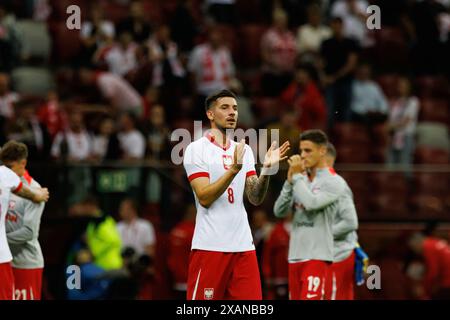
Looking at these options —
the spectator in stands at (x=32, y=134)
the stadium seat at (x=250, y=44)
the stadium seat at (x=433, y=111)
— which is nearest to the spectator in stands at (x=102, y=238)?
the spectator in stands at (x=32, y=134)

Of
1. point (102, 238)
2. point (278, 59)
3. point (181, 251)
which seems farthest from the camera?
point (278, 59)

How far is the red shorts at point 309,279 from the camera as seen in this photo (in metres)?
11.0

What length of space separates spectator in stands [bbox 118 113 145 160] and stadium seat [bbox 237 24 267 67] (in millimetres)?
4470

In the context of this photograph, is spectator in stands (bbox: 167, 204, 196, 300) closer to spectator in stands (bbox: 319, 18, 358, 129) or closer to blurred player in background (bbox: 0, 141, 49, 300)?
spectator in stands (bbox: 319, 18, 358, 129)

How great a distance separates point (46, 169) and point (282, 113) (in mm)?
4416

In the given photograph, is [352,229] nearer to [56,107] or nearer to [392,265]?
[392,265]

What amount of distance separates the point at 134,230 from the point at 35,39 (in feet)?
17.8

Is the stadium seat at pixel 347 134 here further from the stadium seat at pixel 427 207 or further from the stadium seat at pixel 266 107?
the stadium seat at pixel 427 207

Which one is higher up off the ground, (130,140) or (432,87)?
(432,87)

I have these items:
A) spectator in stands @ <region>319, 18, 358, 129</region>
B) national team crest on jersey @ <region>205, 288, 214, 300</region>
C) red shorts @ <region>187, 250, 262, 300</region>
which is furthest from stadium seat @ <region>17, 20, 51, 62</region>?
national team crest on jersey @ <region>205, 288, 214, 300</region>

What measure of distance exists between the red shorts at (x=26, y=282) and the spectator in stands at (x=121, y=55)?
8.01 metres

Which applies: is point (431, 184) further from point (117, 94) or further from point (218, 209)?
point (218, 209)

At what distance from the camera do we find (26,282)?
11125 millimetres

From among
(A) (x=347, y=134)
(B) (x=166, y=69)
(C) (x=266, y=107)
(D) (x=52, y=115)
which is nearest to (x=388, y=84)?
(A) (x=347, y=134)
